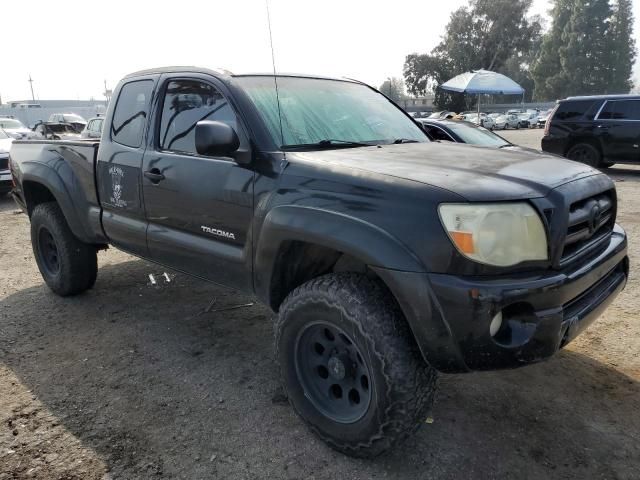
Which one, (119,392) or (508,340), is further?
(119,392)

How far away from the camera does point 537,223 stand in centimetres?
210

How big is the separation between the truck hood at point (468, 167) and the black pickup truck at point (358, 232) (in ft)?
0.05

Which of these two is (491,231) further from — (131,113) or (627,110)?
(627,110)

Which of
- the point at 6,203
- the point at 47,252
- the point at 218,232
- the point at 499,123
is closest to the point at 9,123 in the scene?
the point at 6,203

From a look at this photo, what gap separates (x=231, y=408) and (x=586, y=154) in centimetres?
1117

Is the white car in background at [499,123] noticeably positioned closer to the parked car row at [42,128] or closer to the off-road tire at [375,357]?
the parked car row at [42,128]

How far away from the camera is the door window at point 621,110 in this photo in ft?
36.1

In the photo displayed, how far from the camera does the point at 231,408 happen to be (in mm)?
2904

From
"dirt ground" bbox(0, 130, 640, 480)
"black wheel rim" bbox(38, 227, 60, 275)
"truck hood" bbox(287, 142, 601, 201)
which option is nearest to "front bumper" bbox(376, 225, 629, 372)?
"truck hood" bbox(287, 142, 601, 201)

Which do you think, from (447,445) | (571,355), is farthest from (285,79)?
(571,355)

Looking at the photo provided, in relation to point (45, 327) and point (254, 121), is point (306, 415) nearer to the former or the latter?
point (254, 121)

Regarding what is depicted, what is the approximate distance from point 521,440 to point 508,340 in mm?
794

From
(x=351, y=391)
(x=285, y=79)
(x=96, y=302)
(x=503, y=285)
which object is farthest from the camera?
(x=96, y=302)

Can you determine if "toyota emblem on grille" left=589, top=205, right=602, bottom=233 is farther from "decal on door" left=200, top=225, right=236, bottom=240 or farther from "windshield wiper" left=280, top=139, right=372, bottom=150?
"decal on door" left=200, top=225, right=236, bottom=240
